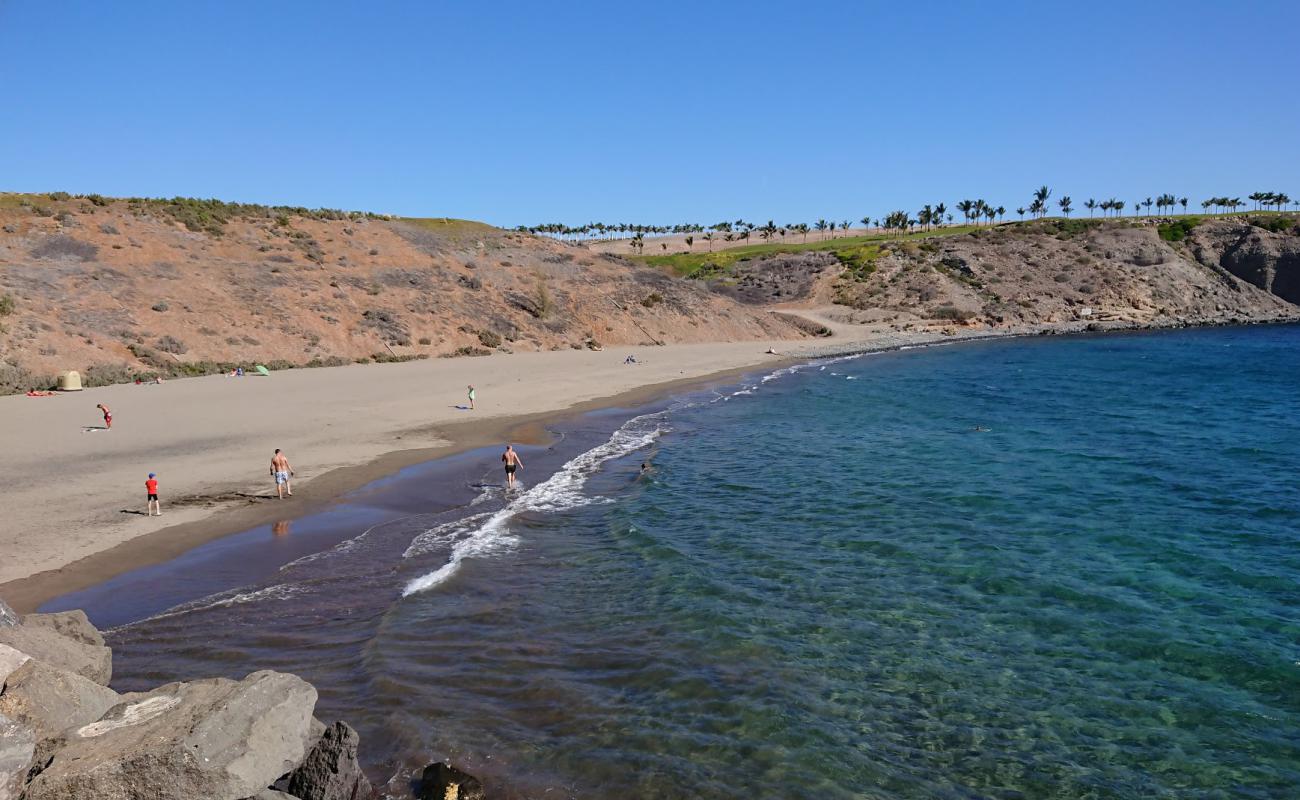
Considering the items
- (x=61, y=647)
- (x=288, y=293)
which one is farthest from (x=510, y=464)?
(x=288, y=293)

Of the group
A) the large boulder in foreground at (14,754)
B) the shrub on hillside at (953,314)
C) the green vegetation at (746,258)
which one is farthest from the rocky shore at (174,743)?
the green vegetation at (746,258)

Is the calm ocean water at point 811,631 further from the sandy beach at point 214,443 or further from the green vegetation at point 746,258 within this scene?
the green vegetation at point 746,258

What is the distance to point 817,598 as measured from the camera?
15.2 meters

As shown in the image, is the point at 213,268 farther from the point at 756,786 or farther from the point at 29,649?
the point at 756,786

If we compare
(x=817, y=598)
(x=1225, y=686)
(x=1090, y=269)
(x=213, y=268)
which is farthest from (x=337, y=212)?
(x=1090, y=269)

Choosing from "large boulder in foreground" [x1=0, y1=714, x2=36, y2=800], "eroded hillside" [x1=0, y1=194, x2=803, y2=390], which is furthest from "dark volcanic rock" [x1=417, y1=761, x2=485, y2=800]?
"eroded hillside" [x1=0, y1=194, x2=803, y2=390]

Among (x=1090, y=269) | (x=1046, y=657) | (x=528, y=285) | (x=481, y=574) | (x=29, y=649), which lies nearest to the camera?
(x=29, y=649)

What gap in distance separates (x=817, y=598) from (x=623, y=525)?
629cm

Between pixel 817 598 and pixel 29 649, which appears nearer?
pixel 29 649

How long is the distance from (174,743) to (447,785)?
2950 mm

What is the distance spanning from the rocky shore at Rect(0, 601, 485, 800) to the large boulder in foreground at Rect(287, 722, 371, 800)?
0.04 feet

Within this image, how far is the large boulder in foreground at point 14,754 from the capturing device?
6977 millimetres

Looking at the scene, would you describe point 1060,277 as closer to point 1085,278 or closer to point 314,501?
point 1085,278

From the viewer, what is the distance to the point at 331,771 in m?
8.32
